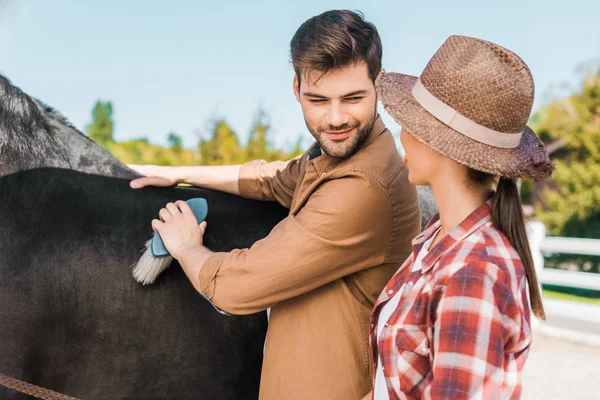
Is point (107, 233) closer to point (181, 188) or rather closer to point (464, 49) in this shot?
point (181, 188)

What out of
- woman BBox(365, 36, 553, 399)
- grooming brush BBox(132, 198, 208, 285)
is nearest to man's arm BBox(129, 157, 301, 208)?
grooming brush BBox(132, 198, 208, 285)

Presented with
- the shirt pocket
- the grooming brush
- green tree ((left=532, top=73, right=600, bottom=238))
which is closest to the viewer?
the shirt pocket

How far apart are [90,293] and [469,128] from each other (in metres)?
1.57

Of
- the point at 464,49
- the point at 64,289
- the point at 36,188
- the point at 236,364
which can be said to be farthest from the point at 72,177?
the point at 464,49

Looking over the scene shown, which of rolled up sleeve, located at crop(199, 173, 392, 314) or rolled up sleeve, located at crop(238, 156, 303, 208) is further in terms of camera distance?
rolled up sleeve, located at crop(238, 156, 303, 208)

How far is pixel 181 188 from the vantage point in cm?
275

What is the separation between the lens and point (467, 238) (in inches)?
56.7

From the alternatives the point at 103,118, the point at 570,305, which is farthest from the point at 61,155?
the point at 103,118

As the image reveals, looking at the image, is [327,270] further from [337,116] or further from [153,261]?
[153,261]

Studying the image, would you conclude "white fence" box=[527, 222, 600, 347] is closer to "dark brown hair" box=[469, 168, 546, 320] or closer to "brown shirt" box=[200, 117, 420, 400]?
"brown shirt" box=[200, 117, 420, 400]

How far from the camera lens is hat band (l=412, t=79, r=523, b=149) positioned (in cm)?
147

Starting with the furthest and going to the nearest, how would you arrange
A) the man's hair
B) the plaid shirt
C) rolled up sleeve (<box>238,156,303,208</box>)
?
1. rolled up sleeve (<box>238,156,303,208</box>)
2. the man's hair
3. the plaid shirt

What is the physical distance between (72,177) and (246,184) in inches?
30.7

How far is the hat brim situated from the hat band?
0.03ft
